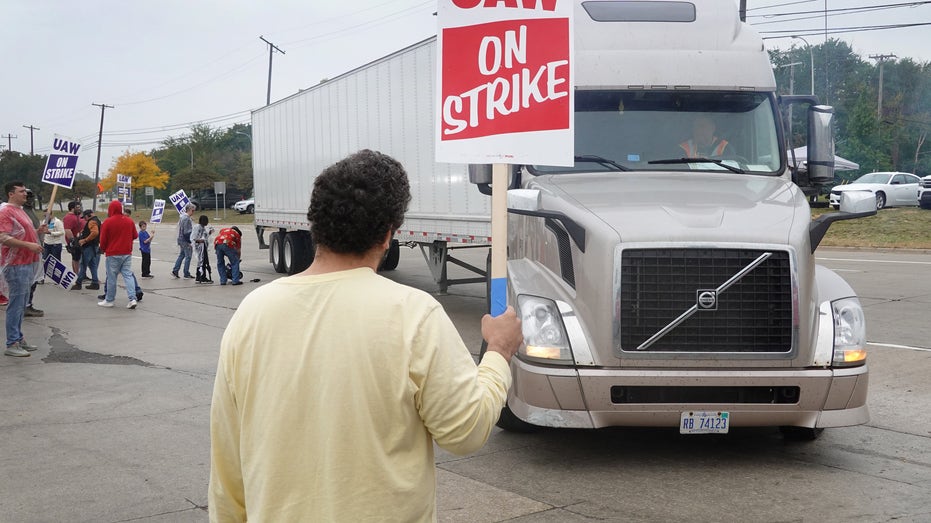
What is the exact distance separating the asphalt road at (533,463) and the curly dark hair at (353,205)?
298 cm

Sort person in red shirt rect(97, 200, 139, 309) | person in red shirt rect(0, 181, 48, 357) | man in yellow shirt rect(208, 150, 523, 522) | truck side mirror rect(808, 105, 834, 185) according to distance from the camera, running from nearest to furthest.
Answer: man in yellow shirt rect(208, 150, 523, 522) → truck side mirror rect(808, 105, 834, 185) → person in red shirt rect(0, 181, 48, 357) → person in red shirt rect(97, 200, 139, 309)

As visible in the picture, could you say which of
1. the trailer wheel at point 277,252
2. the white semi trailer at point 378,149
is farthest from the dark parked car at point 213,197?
the white semi trailer at point 378,149

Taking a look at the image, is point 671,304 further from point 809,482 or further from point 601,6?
point 601,6

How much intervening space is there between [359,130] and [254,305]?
1603 cm

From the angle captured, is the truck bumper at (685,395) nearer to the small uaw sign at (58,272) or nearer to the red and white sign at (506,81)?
the red and white sign at (506,81)

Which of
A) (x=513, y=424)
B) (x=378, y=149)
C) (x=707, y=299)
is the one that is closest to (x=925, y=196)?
(x=378, y=149)

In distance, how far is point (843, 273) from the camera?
19172mm

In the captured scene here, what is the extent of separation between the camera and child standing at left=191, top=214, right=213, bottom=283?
21688mm

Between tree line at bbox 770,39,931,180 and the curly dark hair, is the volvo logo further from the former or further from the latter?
tree line at bbox 770,39,931,180

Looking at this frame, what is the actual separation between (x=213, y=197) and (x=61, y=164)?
Result: 66344 millimetres

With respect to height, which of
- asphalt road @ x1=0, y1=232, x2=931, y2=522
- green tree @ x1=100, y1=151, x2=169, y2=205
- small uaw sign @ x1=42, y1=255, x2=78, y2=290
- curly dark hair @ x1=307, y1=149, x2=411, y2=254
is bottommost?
asphalt road @ x1=0, y1=232, x2=931, y2=522

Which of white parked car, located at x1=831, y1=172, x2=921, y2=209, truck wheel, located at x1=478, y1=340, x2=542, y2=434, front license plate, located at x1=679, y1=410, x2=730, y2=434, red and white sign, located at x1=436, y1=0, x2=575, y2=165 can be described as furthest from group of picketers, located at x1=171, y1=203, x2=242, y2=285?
white parked car, located at x1=831, y1=172, x2=921, y2=209

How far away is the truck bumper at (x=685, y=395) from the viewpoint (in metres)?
5.73

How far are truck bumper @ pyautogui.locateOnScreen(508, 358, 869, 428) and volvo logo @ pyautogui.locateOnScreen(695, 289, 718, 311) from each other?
38cm
